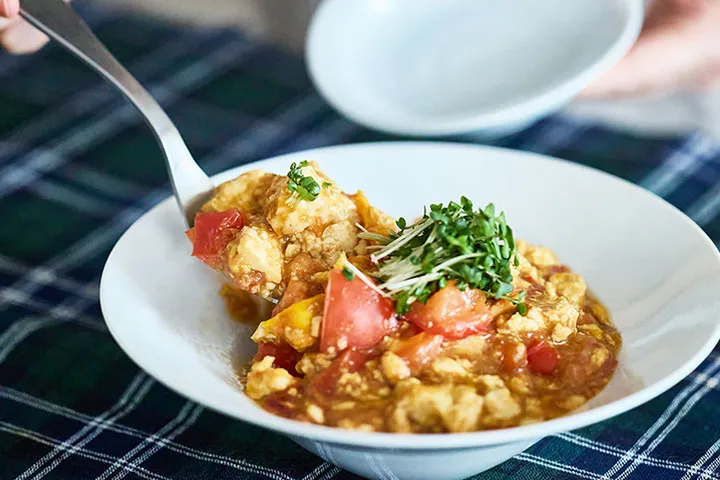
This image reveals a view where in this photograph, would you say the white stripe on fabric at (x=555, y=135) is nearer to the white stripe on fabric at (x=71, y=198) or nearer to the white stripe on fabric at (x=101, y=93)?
the white stripe on fabric at (x=71, y=198)

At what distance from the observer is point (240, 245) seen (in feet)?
6.11

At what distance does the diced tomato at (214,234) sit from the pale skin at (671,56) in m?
1.75

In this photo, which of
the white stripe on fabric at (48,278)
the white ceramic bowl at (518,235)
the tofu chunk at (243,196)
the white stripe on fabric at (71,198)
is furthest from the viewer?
the white stripe on fabric at (71,198)

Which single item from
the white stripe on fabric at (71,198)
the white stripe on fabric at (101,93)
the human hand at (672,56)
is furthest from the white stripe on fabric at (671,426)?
the white stripe on fabric at (101,93)

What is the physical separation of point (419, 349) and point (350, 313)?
0.15 metres

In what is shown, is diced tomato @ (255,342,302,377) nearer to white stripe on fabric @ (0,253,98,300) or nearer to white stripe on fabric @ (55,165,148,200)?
white stripe on fabric @ (0,253,98,300)

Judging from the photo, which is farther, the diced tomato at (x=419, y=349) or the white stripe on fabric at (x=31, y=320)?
the white stripe on fabric at (x=31, y=320)

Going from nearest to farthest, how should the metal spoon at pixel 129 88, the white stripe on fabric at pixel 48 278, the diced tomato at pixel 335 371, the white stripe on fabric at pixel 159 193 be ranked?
the diced tomato at pixel 335 371 < the metal spoon at pixel 129 88 < the white stripe on fabric at pixel 48 278 < the white stripe on fabric at pixel 159 193

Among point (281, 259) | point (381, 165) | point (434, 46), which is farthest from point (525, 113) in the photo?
point (281, 259)

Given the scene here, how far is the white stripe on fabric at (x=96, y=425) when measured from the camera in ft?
6.40

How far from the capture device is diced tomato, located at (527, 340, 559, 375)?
177cm

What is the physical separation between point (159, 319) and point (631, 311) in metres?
1.05

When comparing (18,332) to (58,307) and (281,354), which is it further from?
(281,354)

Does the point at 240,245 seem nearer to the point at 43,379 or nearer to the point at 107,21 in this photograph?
the point at 43,379
